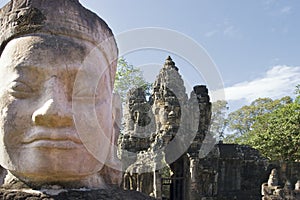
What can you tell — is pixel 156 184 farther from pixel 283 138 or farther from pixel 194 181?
pixel 283 138

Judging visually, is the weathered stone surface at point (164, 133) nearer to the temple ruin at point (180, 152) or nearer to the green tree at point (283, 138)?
the temple ruin at point (180, 152)

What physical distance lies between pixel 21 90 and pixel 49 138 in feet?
1.16

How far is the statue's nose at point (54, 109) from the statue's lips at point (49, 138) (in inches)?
1.5

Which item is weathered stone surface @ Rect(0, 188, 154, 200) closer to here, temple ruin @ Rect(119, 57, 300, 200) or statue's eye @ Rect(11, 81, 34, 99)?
statue's eye @ Rect(11, 81, 34, 99)

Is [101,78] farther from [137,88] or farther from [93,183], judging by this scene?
[137,88]

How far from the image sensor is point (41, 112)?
2133 millimetres

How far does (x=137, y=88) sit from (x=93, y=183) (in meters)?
14.8

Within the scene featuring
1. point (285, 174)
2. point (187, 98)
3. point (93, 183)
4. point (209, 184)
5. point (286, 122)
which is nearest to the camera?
point (93, 183)

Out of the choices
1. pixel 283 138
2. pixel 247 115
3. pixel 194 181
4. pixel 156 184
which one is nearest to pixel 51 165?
pixel 156 184

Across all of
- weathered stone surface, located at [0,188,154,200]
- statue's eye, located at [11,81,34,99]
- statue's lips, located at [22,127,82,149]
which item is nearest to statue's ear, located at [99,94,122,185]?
weathered stone surface, located at [0,188,154,200]

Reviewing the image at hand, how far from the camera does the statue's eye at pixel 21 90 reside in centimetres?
220

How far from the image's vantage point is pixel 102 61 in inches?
101

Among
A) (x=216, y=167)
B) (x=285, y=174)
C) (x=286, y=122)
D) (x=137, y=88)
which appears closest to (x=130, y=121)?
(x=137, y=88)

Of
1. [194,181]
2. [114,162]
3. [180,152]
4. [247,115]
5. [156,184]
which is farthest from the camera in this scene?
[247,115]
